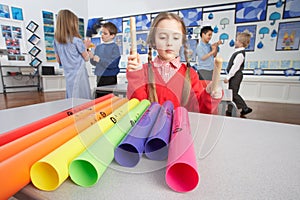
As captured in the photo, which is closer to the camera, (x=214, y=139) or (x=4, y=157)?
(x=4, y=157)

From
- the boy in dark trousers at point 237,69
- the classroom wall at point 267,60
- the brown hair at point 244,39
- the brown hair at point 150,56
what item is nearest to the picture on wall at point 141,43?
the brown hair at point 150,56

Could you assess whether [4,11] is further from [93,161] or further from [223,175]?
[223,175]

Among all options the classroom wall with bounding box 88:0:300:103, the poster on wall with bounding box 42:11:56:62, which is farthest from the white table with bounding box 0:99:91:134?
the poster on wall with bounding box 42:11:56:62

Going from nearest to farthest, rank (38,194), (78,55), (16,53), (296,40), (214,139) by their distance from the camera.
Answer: (38,194), (214,139), (78,55), (296,40), (16,53)

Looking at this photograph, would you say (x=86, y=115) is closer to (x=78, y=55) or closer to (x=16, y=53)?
(x=78, y=55)

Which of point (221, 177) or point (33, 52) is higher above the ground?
point (33, 52)

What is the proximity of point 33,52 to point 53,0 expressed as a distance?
1.49 metres

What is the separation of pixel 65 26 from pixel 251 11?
3.45m

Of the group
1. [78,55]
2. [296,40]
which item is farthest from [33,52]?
[296,40]

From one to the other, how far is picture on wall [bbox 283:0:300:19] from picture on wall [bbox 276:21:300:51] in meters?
0.14

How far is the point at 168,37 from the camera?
0.42 m

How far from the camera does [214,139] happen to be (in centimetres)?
47

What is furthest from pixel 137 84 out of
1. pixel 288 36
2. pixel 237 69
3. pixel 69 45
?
pixel 288 36

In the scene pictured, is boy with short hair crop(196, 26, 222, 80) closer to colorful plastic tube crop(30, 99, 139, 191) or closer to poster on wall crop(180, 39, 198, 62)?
poster on wall crop(180, 39, 198, 62)
